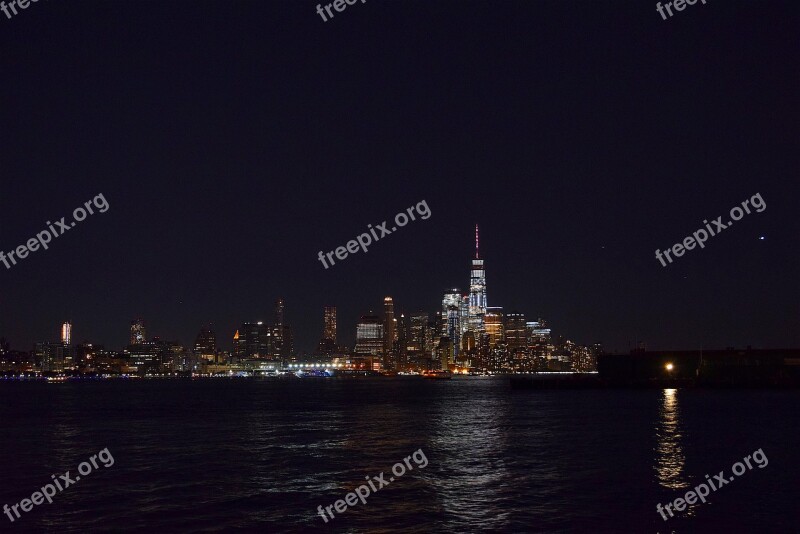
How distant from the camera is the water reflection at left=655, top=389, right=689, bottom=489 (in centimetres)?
3884

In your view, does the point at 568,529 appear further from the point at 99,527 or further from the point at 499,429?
the point at 499,429

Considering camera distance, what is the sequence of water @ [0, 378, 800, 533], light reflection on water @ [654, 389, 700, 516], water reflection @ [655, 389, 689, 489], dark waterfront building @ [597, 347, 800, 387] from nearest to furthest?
water @ [0, 378, 800, 533]
light reflection on water @ [654, 389, 700, 516]
water reflection @ [655, 389, 689, 489]
dark waterfront building @ [597, 347, 800, 387]

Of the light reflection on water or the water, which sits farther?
the light reflection on water

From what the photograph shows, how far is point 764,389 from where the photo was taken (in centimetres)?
15425

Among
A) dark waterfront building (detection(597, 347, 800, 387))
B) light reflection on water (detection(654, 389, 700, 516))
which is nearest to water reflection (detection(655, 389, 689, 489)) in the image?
light reflection on water (detection(654, 389, 700, 516))

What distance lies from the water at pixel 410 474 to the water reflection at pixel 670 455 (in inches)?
4.3

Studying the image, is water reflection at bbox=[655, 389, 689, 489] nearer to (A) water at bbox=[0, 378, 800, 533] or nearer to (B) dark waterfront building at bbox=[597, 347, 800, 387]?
→ (A) water at bbox=[0, 378, 800, 533]

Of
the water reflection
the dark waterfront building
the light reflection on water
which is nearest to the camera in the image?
the light reflection on water

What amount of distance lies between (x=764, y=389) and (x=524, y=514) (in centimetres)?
14045

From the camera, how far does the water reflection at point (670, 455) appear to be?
3884 cm

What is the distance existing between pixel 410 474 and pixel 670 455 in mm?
17935

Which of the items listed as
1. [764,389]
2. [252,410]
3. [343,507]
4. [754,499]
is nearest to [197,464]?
[343,507]

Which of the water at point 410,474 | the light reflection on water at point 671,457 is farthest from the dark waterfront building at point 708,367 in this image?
the light reflection on water at point 671,457

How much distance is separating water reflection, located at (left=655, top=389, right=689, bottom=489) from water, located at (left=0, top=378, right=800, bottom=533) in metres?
0.11
